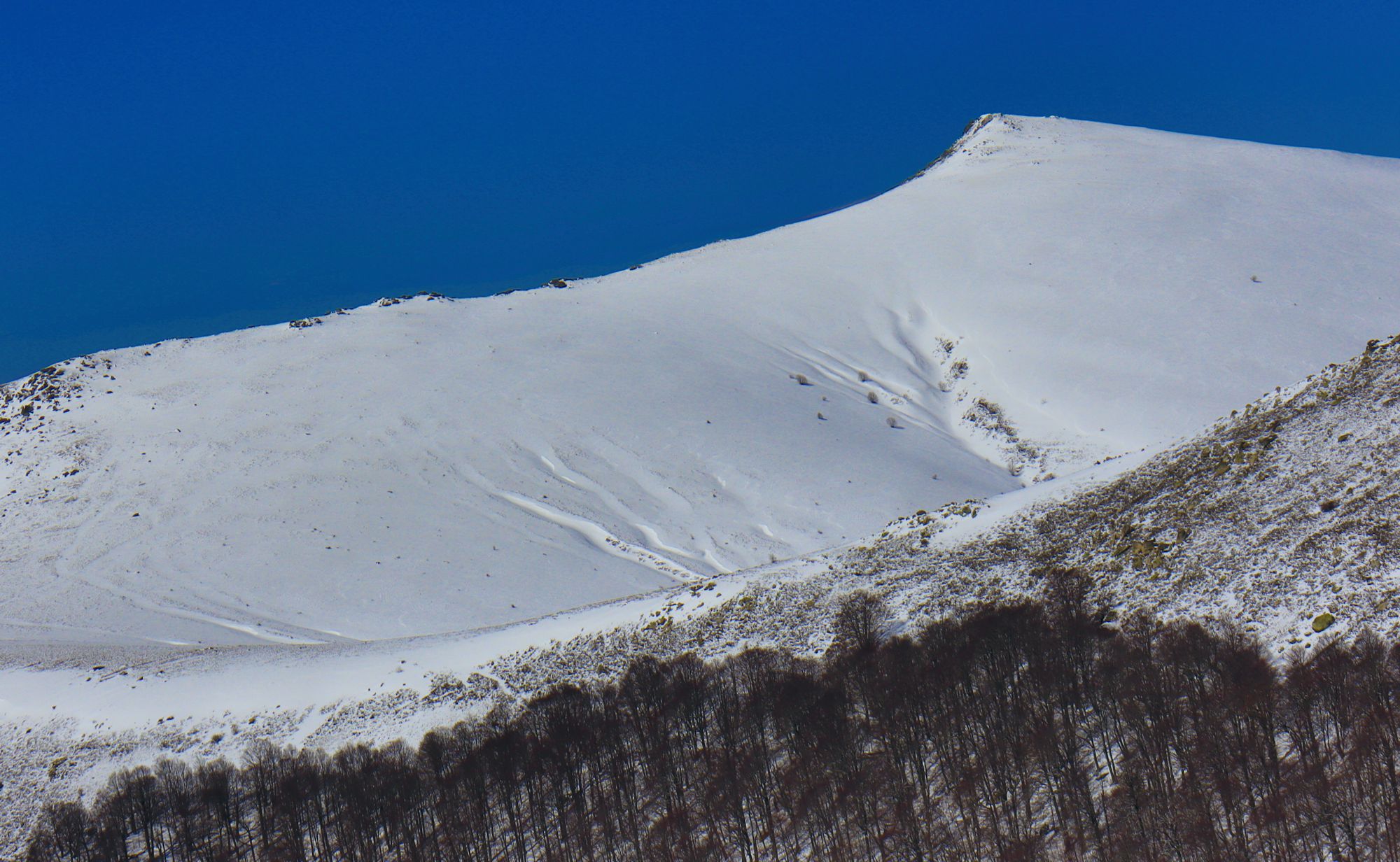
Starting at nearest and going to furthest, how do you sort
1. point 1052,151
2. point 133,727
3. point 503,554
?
1. point 133,727
2. point 503,554
3. point 1052,151

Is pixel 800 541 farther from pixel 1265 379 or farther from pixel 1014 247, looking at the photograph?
pixel 1014 247

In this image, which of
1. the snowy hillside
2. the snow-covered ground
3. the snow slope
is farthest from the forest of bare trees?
the snow slope

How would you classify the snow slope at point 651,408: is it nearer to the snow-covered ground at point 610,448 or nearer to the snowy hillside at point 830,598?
the snow-covered ground at point 610,448

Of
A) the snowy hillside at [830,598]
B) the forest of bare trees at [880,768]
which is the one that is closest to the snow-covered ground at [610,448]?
the snowy hillside at [830,598]

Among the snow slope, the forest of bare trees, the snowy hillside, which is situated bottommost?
the forest of bare trees

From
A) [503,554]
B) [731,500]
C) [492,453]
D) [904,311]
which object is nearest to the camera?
[503,554]

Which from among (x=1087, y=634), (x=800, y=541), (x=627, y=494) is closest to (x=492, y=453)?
(x=627, y=494)

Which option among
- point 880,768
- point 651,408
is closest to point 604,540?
point 651,408

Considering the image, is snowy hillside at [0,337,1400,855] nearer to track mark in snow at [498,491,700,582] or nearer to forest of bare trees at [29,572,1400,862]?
forest of bare trees at [29,572,1400,862]
